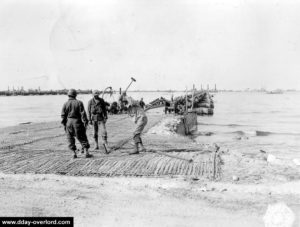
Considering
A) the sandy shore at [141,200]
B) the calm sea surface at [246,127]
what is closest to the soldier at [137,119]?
the sandy shore at [141,200]

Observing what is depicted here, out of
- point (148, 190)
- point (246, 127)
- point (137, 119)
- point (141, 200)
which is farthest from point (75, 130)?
point (246, 127)

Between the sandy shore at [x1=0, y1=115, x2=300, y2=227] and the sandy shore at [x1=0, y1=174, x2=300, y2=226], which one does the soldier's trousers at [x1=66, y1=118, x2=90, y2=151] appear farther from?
the sandy shore at [x1=0, y1=174, x2=300, y2=226]

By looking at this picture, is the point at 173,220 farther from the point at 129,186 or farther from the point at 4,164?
the point at 4,164

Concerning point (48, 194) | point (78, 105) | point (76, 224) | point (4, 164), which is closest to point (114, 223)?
point (76, 224)

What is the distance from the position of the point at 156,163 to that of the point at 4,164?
3517 mm

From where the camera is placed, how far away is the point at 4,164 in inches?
301

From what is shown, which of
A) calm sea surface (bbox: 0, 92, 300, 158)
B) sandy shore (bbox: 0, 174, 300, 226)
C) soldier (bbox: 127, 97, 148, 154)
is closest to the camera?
sandy shore (bbox: 0, 174, 300, 226)

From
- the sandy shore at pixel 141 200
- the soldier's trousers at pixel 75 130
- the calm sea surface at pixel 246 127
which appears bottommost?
the calm sea surface at pixel 246 127

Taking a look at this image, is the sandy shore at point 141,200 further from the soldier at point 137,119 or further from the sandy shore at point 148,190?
the soldier at point 137,119

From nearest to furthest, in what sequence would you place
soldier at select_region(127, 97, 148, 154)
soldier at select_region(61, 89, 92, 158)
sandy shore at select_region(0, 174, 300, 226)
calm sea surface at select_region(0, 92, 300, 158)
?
sandy shore at select_region(0, 174, 300, 226) < soldier at select_region(61, 89, 92, 158) < soldier at select_region(127, 97, 148, 154) < calm sea surface at select_region(0, 92, 300, 158)

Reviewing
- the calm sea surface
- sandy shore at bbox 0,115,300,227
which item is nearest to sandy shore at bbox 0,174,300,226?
sandy shore at bbox 0,115,300,227

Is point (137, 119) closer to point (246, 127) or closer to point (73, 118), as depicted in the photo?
point (73, 118)

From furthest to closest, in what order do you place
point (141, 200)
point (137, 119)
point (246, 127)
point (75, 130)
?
1. point (246, 127)
2. point (137, 119)
3. point (75, 130)
4. point (141, 200)

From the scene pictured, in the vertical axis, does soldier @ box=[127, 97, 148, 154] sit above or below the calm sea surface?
above
